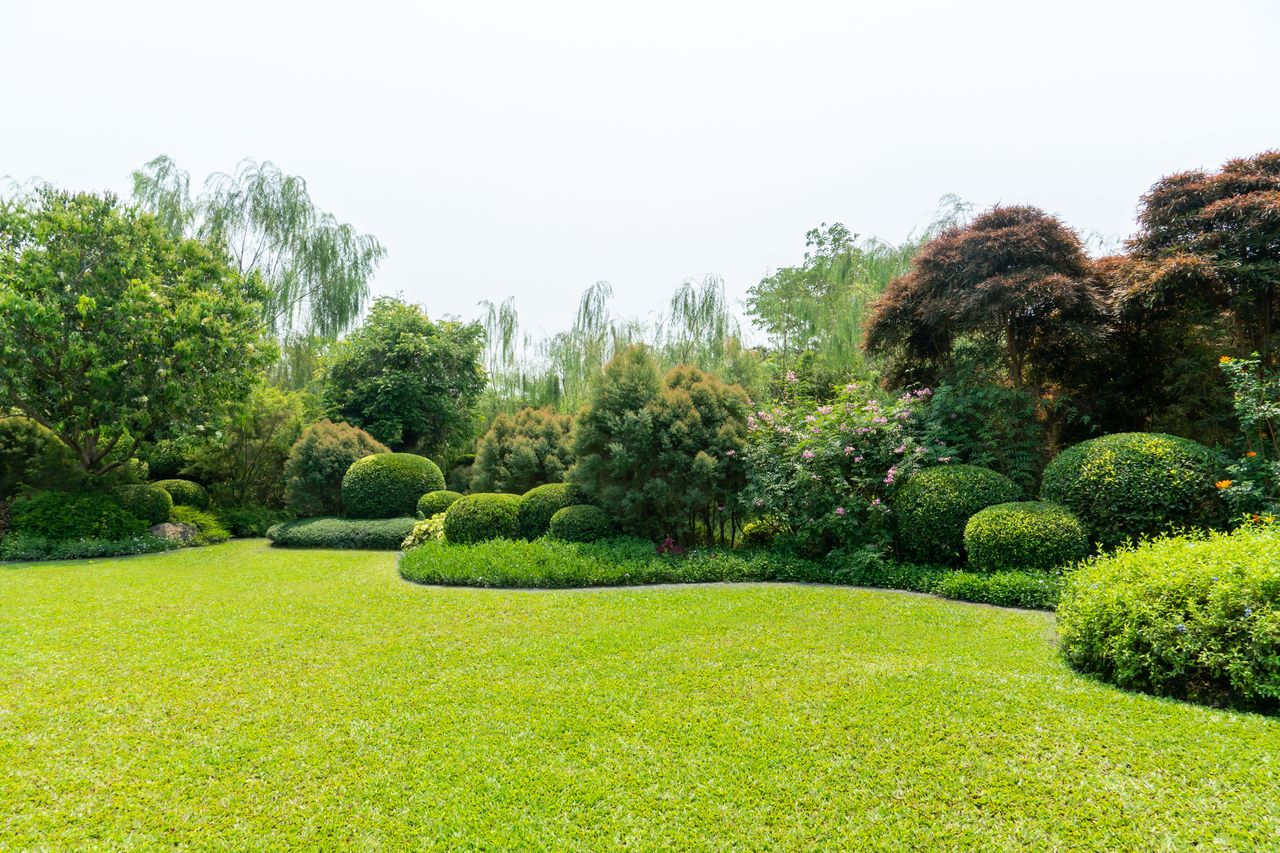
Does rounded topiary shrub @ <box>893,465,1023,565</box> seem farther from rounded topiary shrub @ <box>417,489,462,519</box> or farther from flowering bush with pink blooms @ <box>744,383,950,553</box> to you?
rounded topiary shrub @ <box>417,489,462,519</box>

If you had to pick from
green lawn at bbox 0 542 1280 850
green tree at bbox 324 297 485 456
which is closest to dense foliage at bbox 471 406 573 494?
green tree at bbox 324 297 485 456

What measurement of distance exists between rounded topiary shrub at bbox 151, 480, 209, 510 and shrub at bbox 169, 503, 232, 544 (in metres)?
0.52

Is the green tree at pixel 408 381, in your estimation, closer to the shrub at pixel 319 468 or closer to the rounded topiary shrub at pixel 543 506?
the shrub at pixel 319 468

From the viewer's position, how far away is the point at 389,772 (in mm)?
3004

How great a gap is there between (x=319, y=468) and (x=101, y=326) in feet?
14.4

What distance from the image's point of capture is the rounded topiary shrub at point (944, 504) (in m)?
7.23

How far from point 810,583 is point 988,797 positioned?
472cm

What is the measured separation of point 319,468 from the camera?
13.5m

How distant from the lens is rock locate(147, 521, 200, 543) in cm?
1153

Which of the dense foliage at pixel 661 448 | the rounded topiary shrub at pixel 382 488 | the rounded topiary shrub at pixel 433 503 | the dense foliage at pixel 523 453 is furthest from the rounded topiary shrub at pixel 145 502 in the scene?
the dense foliage at pixel 661 448

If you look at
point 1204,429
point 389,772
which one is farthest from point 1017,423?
point 389,772

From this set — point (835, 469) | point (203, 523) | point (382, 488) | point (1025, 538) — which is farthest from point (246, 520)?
point (1025, 538)

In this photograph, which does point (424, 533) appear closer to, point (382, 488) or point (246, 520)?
point (382, 488)

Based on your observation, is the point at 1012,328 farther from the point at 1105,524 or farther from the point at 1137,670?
the point at 1137,670
